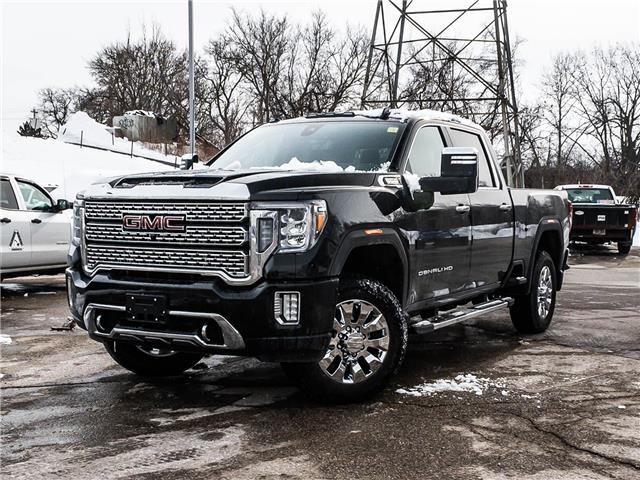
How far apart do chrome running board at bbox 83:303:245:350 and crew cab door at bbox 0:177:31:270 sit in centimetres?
631

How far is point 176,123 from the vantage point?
182 ft

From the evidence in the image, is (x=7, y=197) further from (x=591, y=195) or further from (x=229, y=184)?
(x=591, y=195)

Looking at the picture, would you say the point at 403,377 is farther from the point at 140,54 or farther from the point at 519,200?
the point at 140,54

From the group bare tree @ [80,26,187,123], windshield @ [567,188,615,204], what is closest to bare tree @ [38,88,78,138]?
bare tree @ [80,26,187,123]

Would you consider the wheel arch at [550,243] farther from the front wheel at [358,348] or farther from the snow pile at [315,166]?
the front wheel at [358,348]

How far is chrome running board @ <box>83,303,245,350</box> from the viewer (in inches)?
187

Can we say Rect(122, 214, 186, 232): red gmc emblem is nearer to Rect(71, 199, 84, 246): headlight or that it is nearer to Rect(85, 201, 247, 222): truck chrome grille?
Rect(85, 201, 247, 222): truck chrome grille

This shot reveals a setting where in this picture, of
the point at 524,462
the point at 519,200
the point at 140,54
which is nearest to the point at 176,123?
the point at 140,54

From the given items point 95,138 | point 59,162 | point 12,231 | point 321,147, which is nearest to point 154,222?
point 321,147

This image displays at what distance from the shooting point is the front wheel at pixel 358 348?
5.09 m

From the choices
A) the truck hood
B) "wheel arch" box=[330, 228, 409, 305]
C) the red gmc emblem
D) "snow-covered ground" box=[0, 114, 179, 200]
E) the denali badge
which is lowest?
the denali badge

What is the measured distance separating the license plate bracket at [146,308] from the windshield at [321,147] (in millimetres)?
1490

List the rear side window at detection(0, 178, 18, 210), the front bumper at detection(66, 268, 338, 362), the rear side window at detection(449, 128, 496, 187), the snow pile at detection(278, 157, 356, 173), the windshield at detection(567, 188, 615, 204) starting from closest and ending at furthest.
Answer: the front bumper at detection(66, 268, 338, 362)
the snow pile at detection(278, 157, 356, 173)
the rear side window at detection(449, 128, 496, 187)
the rear side window at detection(0, 178, 18, 210)
the windshield at detection(567, 188, 615, 204)

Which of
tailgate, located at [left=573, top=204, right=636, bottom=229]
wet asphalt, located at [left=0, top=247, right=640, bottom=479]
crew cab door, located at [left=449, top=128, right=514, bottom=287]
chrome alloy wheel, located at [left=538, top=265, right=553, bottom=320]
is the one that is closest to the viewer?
wet asphalt, located at [left=0, top=247, right=640, bottom=479]
